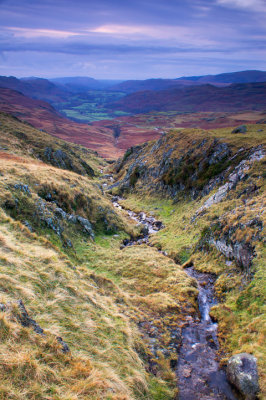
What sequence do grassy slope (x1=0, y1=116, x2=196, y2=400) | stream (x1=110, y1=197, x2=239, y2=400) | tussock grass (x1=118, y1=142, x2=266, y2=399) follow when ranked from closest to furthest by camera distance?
grassy slope (x1=0, y1=116, x2=196, y2=400)
stream (x1=110, y1=197, x2=239, y2=400)
tussock grass (x1=118, y1=142, x2=266, y2=399)

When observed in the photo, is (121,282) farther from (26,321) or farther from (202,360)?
(26,321)

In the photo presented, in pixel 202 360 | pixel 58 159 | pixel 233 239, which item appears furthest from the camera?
pixel 58 159

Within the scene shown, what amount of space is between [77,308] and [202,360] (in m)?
9.40

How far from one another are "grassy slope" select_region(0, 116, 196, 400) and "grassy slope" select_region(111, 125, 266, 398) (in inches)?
130

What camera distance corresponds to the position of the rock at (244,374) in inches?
550

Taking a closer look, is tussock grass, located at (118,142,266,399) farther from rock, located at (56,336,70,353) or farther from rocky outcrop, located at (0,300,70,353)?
rocky outcrop, located at (0,300,70,353)

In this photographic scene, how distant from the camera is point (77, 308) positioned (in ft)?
49.1

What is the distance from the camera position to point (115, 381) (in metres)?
11.4

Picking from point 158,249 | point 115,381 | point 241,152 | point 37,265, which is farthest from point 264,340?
point 241,152

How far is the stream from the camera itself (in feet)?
47.6

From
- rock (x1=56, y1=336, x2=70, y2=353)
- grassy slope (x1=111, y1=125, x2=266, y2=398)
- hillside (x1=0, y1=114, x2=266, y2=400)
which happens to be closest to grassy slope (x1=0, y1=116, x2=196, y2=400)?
hillside (x1=0, y1=114, x2=266, y2=400)

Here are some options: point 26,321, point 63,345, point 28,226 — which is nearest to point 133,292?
point 28,226

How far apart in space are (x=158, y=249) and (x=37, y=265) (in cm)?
2190

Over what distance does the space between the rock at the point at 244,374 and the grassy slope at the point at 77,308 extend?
12.2 ft
